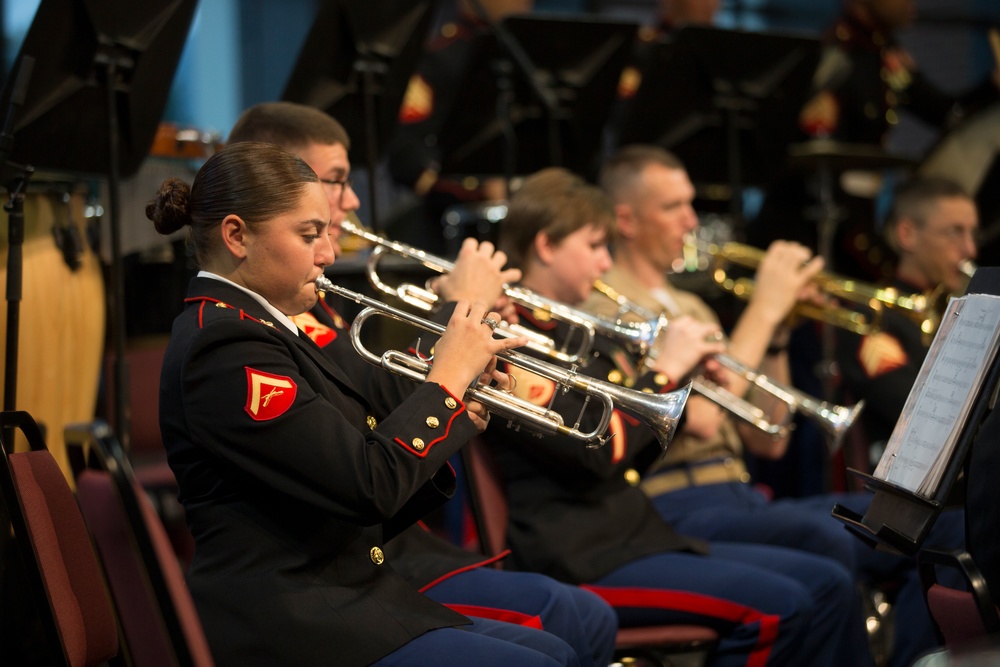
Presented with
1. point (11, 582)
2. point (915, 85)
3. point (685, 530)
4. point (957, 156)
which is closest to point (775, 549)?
point (685, 530)

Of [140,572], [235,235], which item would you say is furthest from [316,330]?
[140,572]

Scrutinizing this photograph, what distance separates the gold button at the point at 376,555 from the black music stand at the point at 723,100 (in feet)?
9.81

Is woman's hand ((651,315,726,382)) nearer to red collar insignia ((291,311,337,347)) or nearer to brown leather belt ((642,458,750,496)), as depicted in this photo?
brown leather belt ((642,458,750,496))

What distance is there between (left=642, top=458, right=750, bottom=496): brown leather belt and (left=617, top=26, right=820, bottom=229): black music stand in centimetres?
164

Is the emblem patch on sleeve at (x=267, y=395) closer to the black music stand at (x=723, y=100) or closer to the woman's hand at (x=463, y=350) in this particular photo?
the woman's hand at (x=463, y=350)

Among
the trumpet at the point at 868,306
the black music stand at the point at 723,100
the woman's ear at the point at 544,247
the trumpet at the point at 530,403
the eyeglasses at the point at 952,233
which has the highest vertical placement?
the black music stand at the point at 723,100

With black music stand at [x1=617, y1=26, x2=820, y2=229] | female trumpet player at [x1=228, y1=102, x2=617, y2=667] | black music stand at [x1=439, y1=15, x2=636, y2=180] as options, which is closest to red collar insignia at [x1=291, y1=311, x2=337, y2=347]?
female trumpet player at [x1=228, y1=102, x2=617, y2=667]

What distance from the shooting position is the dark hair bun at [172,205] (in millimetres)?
2045

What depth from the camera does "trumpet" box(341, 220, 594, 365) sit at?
2738mm

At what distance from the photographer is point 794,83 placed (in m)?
4.82

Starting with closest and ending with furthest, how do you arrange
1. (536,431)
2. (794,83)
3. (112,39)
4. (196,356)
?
(196,356) < (536,431) < (112,39) < (794,83)

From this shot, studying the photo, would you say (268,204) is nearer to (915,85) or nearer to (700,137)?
(700,137)

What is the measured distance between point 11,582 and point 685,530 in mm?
1945

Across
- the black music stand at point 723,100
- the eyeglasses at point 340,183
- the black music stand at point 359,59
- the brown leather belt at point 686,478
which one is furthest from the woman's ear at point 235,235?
the black music stand at point 723,100
